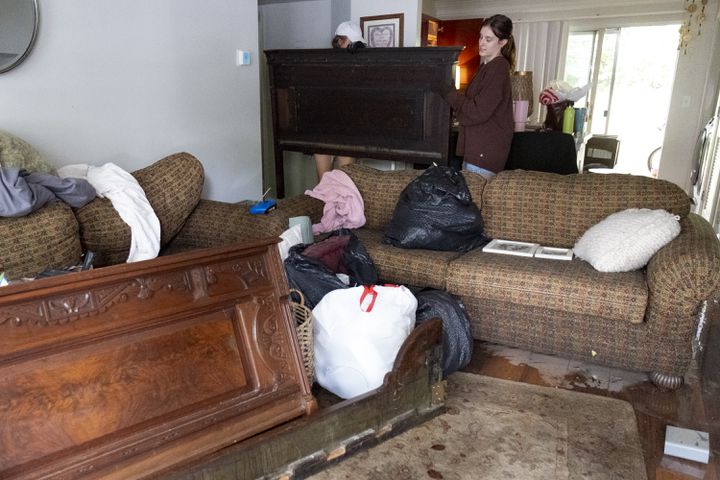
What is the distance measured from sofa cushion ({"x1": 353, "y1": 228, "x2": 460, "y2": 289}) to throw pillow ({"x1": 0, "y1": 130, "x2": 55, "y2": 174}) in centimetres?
146

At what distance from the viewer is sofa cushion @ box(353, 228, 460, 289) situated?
247 cm

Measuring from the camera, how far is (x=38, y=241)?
2.00m

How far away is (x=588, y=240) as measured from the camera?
2398 mm

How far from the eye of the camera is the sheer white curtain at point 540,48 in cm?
691

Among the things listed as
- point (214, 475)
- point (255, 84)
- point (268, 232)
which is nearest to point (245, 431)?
point (214, 475)

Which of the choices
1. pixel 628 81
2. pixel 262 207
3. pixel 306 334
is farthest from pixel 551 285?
pixel 628 81

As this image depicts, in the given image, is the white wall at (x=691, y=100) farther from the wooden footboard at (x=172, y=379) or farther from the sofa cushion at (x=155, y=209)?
the wooden footboard at (x=172, y=379)

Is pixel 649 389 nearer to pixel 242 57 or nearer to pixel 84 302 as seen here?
pixel 84 302

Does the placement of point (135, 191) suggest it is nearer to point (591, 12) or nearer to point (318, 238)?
point (318, 238)

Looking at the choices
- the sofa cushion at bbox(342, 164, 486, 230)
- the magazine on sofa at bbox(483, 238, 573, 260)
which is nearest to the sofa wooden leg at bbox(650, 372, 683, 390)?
the magazine on sofa at bbox(483, 238, 573, 260)

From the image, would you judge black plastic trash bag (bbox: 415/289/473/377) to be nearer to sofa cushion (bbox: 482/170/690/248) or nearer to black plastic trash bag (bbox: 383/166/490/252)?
black plastic trash bag (bbox: 383/166/490/252)

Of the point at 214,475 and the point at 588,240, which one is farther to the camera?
the point at 588,240

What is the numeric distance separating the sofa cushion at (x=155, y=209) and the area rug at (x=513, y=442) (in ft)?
4.55

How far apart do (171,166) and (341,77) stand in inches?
59.1
